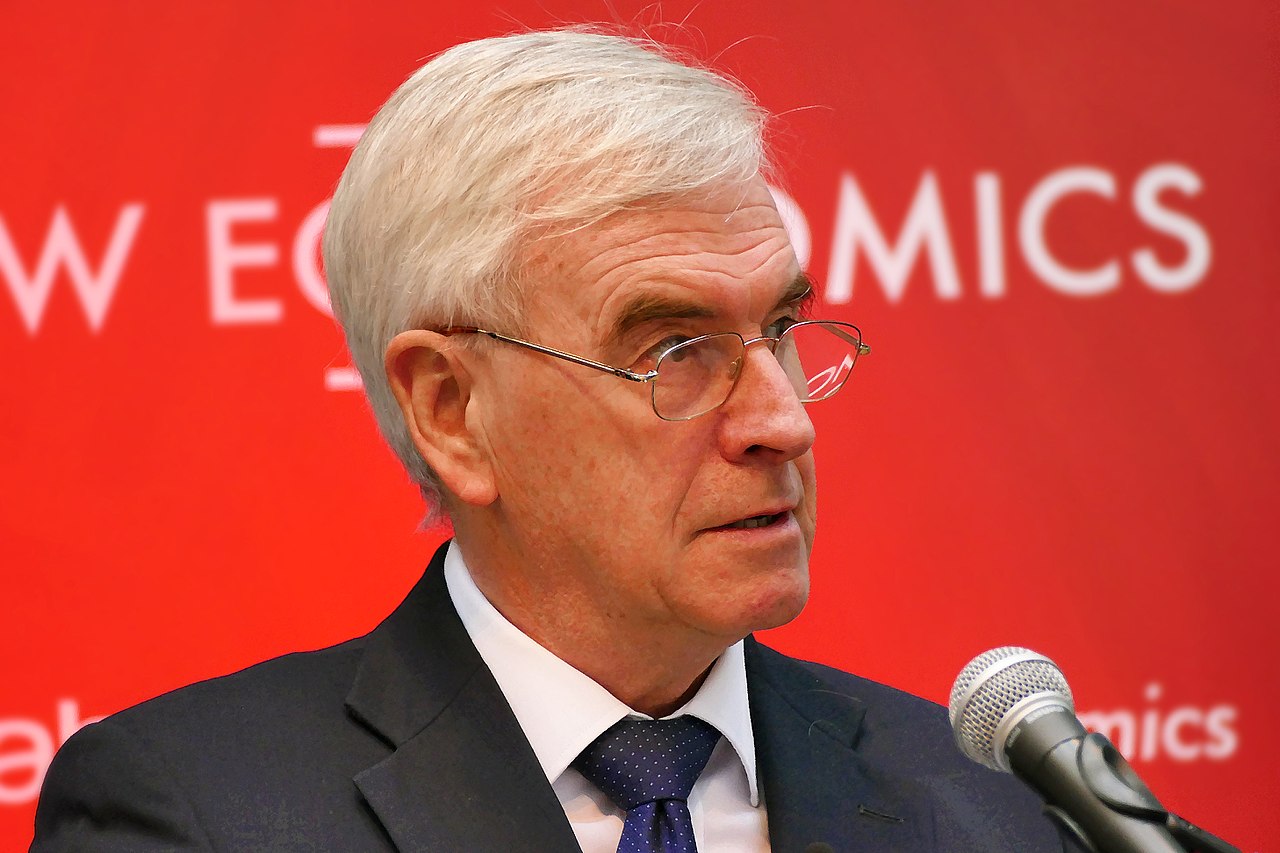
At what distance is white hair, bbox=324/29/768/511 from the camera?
204 centimetres

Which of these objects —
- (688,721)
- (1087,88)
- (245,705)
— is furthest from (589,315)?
(1087,88)

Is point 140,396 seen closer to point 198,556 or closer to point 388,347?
point 198,556

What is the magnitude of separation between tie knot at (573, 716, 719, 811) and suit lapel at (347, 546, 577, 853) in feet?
0.30

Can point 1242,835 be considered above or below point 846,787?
below

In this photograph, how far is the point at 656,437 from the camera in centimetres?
202

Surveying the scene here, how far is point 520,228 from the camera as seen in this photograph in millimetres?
2045

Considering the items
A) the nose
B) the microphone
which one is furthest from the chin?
the microphone

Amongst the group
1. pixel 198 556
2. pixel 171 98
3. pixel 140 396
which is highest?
pixel 171 98

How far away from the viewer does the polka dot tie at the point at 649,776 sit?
204 cm

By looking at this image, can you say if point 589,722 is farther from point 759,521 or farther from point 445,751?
point 759,521

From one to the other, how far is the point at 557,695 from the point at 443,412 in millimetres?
417

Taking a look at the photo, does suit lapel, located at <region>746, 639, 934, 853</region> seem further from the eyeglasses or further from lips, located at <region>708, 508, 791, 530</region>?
the eyeglasses

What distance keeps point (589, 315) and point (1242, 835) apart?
2390 millimetres

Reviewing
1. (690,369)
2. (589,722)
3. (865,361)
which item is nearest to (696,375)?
(690,369)
